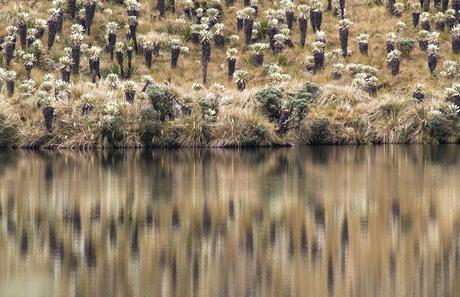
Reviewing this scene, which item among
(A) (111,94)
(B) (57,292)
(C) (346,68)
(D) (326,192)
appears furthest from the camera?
(C) (346,68)

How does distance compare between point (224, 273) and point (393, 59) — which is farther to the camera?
point (393, 59)

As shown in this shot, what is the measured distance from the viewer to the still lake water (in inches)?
1017

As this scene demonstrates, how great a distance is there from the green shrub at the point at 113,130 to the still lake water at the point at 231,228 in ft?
23.3

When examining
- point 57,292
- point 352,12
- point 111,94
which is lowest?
point 57,292

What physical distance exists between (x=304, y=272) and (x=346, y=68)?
1673 inches

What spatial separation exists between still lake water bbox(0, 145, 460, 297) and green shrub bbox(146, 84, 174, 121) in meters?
8.38

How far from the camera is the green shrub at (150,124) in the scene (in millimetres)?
60875

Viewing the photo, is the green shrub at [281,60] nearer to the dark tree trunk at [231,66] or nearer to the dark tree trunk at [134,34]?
the dark tree trunk at [231,66]

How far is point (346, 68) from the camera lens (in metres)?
68.4

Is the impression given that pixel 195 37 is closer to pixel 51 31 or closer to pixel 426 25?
pixel 51 31

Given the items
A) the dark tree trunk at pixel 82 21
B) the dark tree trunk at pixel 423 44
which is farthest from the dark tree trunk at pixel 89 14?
the dark tree trunk at pixel 423 44

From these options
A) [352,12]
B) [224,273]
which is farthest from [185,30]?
[224,273]

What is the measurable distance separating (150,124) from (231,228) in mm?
28359

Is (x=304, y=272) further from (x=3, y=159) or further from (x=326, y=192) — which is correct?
(x=3, y=159)
